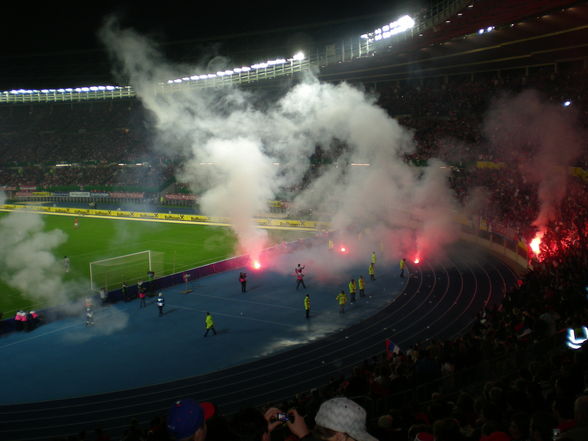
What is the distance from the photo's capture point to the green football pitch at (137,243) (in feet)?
87.3

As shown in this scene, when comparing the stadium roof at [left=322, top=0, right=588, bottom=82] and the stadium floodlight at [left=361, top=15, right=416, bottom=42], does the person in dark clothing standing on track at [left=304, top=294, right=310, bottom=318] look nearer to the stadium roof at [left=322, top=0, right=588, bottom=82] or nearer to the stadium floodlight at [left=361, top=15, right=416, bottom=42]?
the stadium roof at [left=322, top=0, right=588, bottom=82]

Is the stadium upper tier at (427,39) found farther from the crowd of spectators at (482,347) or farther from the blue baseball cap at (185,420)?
the blue baseball cap at (185,420)

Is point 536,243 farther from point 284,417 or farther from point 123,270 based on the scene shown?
point 284,417

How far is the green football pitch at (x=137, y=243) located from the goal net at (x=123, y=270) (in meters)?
0.54

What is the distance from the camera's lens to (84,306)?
20.1 meters

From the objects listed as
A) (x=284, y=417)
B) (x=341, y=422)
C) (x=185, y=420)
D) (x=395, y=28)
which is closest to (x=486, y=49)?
(x=395, y=28)

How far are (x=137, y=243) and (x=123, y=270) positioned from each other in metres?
8.42

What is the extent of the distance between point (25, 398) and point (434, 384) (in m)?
9.95

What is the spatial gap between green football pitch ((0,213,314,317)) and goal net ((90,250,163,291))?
545 millimetres

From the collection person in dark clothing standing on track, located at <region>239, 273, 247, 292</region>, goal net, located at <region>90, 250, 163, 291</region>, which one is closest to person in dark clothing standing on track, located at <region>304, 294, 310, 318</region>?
person in dark clothing standing on track, located at <region>239, 273, 247, 292</region>

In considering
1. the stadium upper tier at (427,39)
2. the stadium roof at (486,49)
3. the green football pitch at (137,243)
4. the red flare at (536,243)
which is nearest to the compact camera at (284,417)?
the stadium upper tier at (427,39)

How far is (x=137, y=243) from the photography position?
3425 cm

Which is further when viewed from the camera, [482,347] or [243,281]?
[243,281]

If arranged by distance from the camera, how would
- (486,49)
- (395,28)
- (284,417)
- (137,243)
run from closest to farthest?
(284,417) < (395,28) < (486,49) < (137,243)
